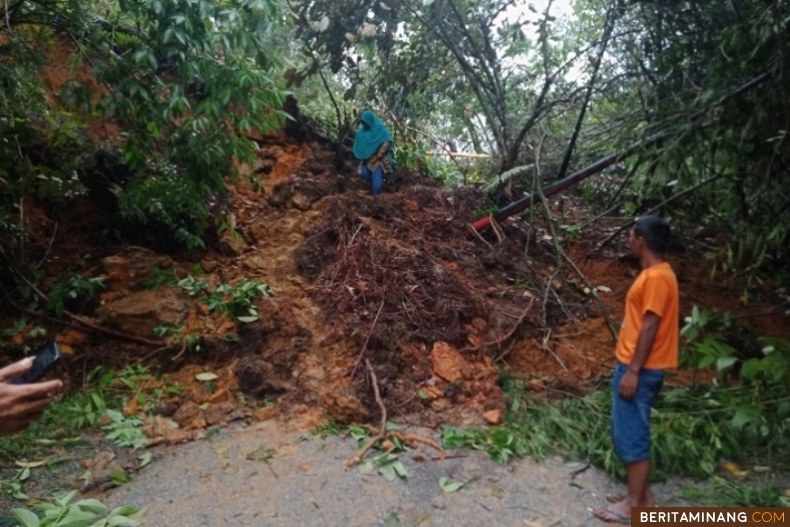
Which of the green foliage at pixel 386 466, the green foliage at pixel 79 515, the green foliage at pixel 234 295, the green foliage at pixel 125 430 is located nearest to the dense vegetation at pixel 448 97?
the green foliage at pixel 234 295

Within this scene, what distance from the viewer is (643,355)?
318 cm

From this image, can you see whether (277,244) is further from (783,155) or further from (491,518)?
(783,155)

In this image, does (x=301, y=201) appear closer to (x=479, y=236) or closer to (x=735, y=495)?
(x=479, y=236)

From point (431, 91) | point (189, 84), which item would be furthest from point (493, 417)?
point (431, 91)

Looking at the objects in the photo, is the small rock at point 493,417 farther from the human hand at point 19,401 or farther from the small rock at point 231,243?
the small rock at point 231,243

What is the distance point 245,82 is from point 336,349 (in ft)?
6.65

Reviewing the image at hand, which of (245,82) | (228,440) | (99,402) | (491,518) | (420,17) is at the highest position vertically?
(420,17)

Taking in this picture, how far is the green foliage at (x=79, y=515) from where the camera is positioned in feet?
9.70

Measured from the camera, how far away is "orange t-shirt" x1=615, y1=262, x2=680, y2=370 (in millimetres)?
3156

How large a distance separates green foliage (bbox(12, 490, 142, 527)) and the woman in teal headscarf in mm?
4643

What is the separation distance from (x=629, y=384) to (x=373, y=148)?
4.72 metres

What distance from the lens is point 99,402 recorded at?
14.8 ft

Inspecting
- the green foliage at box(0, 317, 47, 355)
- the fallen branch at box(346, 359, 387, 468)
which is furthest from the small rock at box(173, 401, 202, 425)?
the green foliage at box(0, 317, 47, 355)

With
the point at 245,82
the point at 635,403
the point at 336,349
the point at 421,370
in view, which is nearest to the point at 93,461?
the point at 336,349
